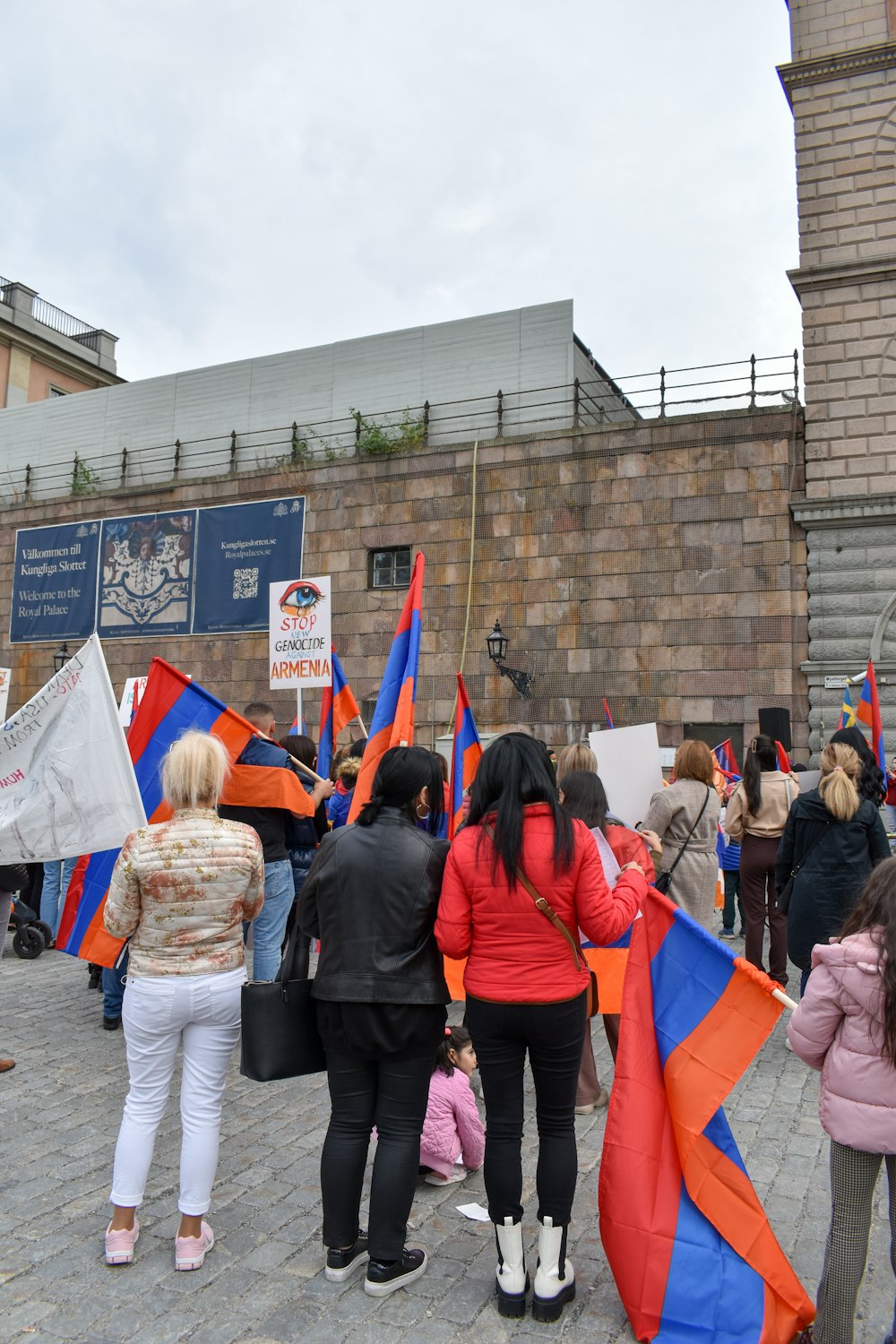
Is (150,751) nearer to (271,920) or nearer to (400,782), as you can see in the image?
(271,920)

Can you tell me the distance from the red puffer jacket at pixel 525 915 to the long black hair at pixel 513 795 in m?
0.03

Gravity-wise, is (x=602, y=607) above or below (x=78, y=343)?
below

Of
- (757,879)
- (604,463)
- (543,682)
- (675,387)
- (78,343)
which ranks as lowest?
(757,879)

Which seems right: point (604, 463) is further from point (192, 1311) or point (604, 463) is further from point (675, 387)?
point (192, 1311)

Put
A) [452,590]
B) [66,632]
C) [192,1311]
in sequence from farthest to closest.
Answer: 1. [66,632]
2. [452,590]
3. [192,1311]

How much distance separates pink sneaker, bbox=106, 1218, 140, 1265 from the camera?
3414mm

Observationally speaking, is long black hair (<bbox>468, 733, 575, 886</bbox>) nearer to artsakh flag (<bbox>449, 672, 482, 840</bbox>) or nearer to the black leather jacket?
the black leather jacket

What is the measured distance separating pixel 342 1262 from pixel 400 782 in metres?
1.62

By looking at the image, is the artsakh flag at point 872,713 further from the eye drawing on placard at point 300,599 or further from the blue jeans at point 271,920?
the blue jeans at point 271,920

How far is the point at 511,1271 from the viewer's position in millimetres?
3188

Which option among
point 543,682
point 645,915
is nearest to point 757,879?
point 645,915

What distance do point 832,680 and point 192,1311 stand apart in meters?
13.5

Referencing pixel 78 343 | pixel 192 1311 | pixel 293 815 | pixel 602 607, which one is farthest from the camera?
pixel 78 343

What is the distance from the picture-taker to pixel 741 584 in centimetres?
→ 1570
